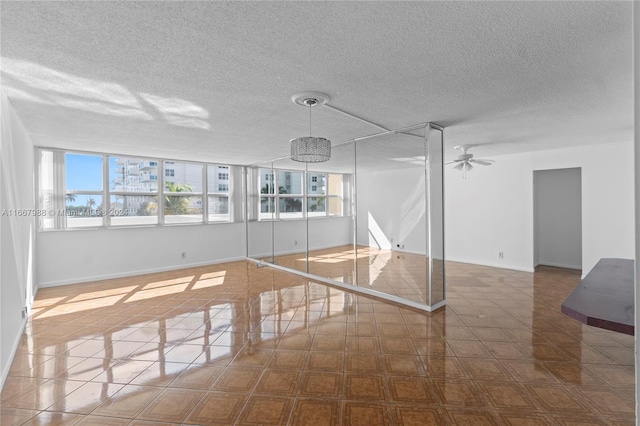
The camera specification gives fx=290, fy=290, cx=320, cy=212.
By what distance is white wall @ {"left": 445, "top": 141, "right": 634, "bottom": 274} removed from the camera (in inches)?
187

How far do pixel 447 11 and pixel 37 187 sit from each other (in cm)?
639

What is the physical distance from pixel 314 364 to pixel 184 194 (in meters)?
5.23

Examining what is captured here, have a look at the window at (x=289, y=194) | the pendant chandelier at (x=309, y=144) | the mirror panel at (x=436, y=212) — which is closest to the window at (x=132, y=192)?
the window at (x=289, y=194)

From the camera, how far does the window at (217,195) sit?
6.87 m

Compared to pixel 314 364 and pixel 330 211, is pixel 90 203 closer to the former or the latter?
pixel 314 364

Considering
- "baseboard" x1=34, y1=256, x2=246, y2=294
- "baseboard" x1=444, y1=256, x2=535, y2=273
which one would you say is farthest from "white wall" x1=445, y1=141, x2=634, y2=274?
"baseboard" x1=34, y1=256, x2=246, y2=294

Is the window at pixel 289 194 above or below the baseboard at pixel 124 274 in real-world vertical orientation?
above

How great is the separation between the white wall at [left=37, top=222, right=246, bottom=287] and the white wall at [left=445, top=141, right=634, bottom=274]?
5432 millimetres

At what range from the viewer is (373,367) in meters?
2.46

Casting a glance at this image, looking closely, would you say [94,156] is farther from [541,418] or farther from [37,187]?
[541,418]

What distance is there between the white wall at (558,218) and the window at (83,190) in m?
8.49

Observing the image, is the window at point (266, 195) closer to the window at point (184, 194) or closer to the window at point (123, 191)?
the window at point (123, 191)

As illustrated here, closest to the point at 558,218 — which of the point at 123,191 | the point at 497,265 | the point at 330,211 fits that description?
the point at 497,265

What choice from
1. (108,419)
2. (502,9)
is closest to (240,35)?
(502,9)
